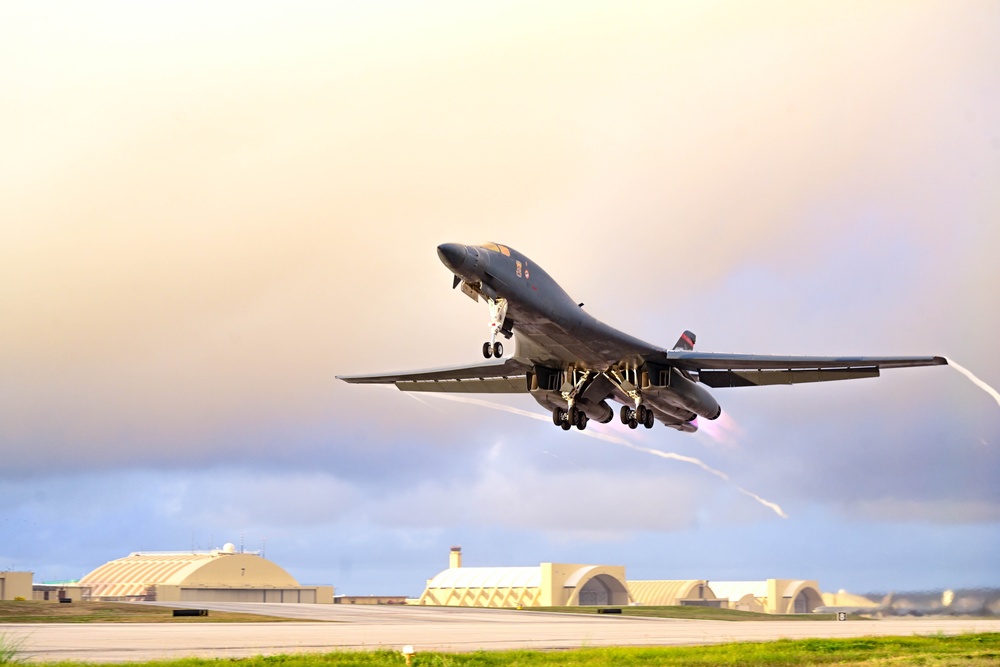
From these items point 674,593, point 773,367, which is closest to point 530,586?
point 674,593

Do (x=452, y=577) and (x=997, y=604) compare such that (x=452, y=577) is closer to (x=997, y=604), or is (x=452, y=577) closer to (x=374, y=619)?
(x=374, y=619)

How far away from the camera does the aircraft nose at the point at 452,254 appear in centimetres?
3259

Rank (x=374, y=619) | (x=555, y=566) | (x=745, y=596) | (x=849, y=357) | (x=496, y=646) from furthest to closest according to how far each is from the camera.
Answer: (x=745, y=596) < (x=555, y=566) < (x=374, y=619) < (x=849, y=357) < (x=496, y=646)

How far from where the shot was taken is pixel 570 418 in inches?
1796

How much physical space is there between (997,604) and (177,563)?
95858 millimetres

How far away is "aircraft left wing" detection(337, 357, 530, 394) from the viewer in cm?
4722

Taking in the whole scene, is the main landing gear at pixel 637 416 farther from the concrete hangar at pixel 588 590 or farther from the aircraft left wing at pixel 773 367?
the concrete hangar at pixel 588 590

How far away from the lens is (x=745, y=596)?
123 meters

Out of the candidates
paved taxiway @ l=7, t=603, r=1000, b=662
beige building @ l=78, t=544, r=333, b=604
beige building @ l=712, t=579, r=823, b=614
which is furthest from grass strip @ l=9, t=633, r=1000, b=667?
beige building @ l=78, t=544, r=333, b=604

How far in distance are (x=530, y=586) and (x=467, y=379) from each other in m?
70.7

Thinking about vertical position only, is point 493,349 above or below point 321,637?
above

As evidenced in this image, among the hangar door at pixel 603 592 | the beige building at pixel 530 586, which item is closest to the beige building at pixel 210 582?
the beige building at pixel 530 586

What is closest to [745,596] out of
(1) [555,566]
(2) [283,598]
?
(1) [555,566]

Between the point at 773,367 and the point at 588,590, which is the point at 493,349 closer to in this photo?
the point at 773,367
